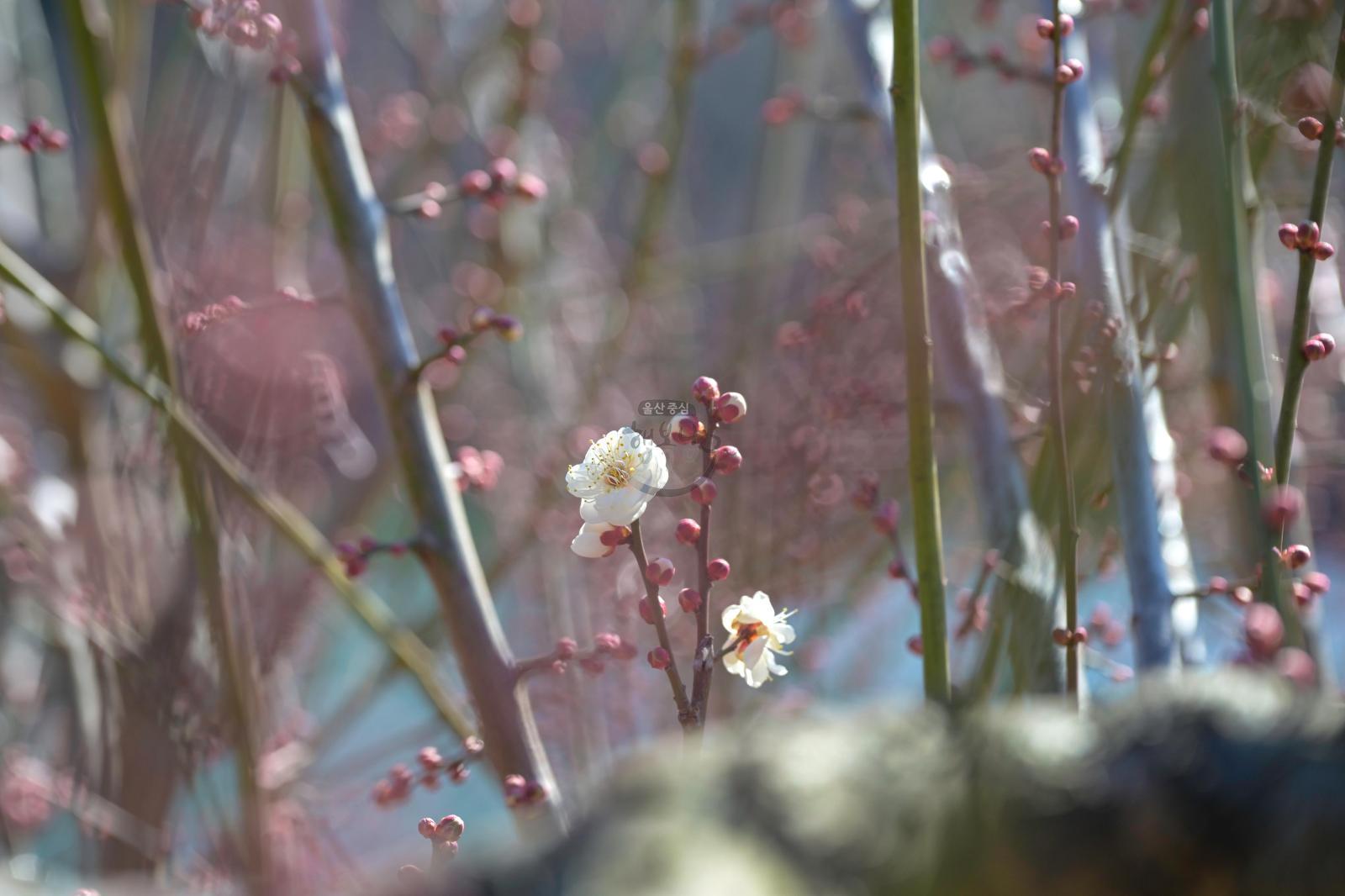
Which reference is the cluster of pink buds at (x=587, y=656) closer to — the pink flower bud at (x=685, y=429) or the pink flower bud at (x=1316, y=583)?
the pink flower bud at (x=685, y=429)

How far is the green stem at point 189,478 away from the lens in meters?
1.28

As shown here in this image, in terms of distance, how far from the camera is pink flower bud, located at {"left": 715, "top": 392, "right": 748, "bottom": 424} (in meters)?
0.80

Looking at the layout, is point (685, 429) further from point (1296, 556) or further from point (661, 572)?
point (1296, 556)

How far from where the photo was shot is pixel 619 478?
0.84 metres

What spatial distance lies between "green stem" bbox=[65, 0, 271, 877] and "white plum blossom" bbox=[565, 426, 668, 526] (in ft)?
1.90

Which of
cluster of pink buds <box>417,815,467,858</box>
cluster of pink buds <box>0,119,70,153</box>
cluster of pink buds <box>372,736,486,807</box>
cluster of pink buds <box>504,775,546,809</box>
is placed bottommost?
cluster of pink buds <box>417,815,467,858</box>

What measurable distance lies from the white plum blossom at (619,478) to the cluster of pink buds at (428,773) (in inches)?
11.3

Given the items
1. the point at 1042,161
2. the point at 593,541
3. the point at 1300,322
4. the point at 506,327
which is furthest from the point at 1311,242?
the point at 506,327

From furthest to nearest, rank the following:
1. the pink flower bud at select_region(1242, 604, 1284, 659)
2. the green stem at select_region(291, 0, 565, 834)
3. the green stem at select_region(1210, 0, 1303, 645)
Answer: 1. the green stem at select_region(291, 0, 565, 834)
2. the green stem at select_region(1210, 0, 1303, 645)
3. the pink flower bud at select_region(1242, 604, 1284, 659)

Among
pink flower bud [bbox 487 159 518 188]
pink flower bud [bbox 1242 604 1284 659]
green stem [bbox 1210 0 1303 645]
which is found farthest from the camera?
pink flower bud [bbox 487 159 518 188]

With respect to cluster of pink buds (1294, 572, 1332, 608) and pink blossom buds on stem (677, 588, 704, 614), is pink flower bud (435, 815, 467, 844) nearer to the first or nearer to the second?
pink blossom buds on stem (677, 588, 704, 614)

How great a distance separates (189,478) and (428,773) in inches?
17.2

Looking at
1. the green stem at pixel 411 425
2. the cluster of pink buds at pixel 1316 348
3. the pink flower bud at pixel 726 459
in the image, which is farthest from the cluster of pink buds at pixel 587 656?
the cluster of pink buds at pixel 1316 348

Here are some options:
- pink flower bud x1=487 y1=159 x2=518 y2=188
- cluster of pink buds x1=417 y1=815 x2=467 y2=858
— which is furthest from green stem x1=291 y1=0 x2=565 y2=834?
cluster of pink buds x1=417 y1=815 x2=467 y2=858
